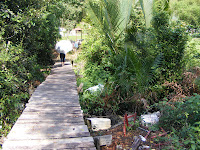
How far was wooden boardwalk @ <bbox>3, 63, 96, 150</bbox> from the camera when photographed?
2.95 meters

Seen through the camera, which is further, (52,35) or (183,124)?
(52,35)

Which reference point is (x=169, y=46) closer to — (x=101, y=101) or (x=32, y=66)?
(x=101, y=101)

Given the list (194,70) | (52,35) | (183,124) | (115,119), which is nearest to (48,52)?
(52,35)

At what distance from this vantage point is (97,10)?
721 cm

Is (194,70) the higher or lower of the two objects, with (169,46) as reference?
lower

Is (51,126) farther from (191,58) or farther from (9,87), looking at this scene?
(191,58)

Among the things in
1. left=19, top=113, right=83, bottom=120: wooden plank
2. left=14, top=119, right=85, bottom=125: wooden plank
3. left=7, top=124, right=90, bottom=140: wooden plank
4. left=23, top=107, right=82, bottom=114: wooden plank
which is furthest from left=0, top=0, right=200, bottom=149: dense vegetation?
left=7, top=124, right=90, bottom=140: wooden plank

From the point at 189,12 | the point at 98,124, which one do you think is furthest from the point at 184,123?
the point at 189,12

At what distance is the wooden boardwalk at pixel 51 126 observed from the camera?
2.95 m

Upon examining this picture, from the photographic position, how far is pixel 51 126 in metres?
→ 3.56

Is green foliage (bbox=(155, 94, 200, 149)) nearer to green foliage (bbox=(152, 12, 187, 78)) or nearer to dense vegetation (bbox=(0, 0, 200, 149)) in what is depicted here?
dense vegetation (bbox=(0, 0, 200, 149))

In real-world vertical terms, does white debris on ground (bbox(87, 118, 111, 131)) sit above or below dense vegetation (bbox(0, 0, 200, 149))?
below

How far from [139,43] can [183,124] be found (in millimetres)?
3570

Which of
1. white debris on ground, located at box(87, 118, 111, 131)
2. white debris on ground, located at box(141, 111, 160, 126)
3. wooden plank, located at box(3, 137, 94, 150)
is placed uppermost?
wooden plank, located at box(3, 137, 94, 150)
